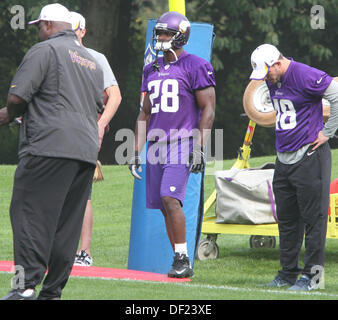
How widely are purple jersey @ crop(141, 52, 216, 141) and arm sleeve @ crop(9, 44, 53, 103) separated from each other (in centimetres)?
204

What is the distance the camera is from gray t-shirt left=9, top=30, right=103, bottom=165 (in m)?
5.12

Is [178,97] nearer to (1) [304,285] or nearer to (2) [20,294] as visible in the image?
(1) [304,285]

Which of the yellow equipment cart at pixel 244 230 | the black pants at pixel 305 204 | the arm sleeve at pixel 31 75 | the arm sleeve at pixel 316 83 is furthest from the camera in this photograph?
the yellow equipment cart at pixel 244 230

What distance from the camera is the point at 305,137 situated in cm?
678

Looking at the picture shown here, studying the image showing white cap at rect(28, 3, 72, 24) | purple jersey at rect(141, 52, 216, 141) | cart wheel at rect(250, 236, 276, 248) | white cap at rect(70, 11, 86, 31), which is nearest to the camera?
white cap at rect(28, 3, 72, 24)

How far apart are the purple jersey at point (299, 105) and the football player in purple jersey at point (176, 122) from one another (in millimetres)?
588

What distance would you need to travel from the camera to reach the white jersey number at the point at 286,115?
268 inches

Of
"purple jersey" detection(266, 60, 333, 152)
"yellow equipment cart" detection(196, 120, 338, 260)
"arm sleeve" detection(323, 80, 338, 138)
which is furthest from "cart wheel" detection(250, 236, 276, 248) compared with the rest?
"arm sleeve" detection(323, 80, 338, 138)

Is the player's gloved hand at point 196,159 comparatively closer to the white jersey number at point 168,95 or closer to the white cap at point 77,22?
the white jersey number at point 168,95

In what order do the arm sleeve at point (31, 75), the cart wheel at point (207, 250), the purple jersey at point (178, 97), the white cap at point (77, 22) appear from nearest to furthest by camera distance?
the arm sleeve at point (31, 75) < the purple jersey at point (178, 97) < the white cap at point (77, 22) < the cart wheel at point (207, 250)

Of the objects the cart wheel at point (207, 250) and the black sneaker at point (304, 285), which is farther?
the cart wheel at point (207, 250)

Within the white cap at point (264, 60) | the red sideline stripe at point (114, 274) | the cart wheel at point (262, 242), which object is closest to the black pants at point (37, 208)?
the red sideline stripe at point (114, 274)

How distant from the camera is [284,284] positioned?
7.03 m

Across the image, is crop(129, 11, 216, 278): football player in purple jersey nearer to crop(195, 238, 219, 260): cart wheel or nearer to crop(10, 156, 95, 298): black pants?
crop(10, 156, 95, 298): black pants
